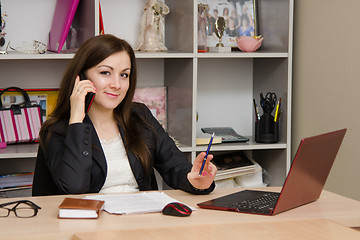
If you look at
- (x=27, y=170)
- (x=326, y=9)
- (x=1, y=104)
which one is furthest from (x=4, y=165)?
(x=326, y=9)

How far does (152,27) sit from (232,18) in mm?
527

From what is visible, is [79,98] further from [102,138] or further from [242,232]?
[242,232]

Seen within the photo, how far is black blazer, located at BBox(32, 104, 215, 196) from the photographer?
1877 mm

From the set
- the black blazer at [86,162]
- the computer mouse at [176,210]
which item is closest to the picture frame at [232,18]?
the black blazer at [86,162]

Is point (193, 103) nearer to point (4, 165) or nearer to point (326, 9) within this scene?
point (326, 9)

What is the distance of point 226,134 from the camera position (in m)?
3.08

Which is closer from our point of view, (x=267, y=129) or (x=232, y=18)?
(x=267, y=129)

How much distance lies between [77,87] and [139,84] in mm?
1111

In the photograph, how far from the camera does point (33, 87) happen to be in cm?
296

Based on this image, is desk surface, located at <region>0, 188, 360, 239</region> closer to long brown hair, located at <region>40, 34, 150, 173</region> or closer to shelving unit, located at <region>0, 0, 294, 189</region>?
long brown hair, located at <region>40, 34, 150, 173</region>

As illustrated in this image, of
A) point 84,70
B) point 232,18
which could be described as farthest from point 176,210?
point 232,18

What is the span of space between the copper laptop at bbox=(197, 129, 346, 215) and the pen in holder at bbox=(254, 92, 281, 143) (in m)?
1.27

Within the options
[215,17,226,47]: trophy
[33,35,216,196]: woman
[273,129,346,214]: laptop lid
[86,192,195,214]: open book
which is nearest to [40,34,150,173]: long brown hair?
[33,35,216,196]: woman

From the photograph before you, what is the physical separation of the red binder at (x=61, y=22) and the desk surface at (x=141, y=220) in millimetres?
1226
